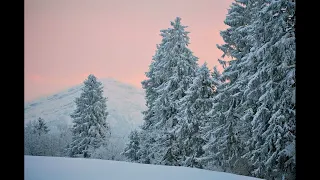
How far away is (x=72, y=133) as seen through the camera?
15359mm

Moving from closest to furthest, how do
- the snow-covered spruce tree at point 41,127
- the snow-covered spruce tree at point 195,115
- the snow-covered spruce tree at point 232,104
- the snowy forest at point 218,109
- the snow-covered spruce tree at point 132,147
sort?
the snowy forest at point 218,109 → the snow-covered spruce tree at point 232,104 → the snow-covered spruce tree at point 195,115 → the snow-covered spruce tree at point 132,147 → the snow-covered spruce tree at point 41,127

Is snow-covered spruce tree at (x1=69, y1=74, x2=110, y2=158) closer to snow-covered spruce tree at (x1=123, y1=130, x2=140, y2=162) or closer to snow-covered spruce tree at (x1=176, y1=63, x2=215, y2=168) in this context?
snow-covered spruce tree at (x1=123, y1=130, x2=140, y2=162)

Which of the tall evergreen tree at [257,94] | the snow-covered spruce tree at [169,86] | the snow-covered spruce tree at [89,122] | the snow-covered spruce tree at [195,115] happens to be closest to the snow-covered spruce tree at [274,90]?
the tall evergreen tree at [257,94]

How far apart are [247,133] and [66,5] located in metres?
8.18

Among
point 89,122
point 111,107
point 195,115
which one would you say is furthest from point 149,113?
point 89,122

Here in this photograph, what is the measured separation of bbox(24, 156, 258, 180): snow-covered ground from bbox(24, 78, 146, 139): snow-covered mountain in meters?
7.99

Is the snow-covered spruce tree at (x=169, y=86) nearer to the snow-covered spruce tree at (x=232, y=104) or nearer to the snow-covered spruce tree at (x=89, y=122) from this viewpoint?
the snow-covered spruce tree at (x=232, y=104)

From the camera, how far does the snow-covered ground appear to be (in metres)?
5.33

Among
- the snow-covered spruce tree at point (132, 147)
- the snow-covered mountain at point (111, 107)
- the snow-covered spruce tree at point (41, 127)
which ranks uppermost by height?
the snow-covered mountain at point (111, 107)

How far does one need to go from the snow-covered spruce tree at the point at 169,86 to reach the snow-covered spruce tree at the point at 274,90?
3.00m

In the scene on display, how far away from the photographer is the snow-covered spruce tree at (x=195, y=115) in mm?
13031
